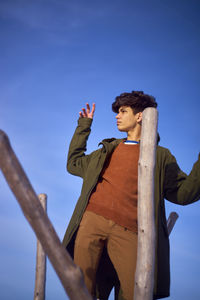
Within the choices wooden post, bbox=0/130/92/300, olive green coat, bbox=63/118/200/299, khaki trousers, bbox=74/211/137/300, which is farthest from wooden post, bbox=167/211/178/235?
wooden post, bbox=0/130/92/300

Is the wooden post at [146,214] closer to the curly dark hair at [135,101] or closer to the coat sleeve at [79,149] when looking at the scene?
the curly dark hair at [135,101]

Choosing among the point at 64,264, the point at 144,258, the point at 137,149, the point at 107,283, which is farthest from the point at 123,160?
the point at 64,264

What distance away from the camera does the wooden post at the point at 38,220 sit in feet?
6.63

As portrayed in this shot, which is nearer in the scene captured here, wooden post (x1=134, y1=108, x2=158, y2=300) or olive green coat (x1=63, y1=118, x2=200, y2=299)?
wooden post (x1=134, y1=108, x2=158, y2=300)

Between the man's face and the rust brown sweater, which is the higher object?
the man's face

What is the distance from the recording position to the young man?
312cm

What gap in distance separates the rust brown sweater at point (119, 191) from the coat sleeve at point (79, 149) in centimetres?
41

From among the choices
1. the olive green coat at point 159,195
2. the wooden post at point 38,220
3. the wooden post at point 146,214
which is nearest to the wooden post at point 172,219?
the olive green coat at point 159,195

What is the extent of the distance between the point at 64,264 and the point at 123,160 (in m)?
1.67

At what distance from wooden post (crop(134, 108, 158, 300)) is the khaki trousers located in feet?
0.79

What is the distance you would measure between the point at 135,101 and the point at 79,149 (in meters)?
0.89

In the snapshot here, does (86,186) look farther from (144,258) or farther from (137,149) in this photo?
(144,258)

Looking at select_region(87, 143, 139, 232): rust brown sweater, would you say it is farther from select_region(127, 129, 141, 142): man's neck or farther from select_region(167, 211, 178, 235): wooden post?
select_region(167, 211, 178, 235): wooden post

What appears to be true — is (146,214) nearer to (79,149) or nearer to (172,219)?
(79,149)
